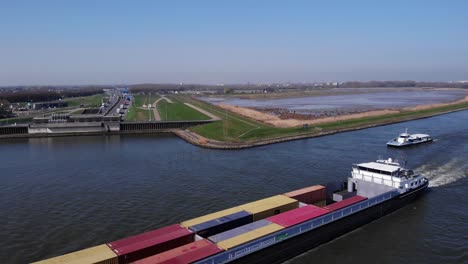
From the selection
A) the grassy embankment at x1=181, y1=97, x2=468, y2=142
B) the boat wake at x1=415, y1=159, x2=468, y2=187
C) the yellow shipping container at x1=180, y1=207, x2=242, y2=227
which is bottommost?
the boat wake at x1=415, y1=159, x2=468, y2=187

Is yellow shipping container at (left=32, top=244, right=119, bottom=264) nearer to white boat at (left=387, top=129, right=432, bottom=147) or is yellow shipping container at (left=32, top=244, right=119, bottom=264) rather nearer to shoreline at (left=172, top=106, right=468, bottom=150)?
shoreline at (left=172, top=106, right=468, bottom=150)

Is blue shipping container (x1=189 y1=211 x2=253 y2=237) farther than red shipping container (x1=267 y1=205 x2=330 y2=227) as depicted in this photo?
No

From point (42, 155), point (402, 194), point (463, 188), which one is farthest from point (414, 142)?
point (42, 155)

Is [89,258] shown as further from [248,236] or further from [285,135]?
[285,135]

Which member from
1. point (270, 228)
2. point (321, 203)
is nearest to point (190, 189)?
point (321, 203)

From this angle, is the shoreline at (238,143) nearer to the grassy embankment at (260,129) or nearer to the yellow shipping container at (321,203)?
the grassy embankment at (260,129)

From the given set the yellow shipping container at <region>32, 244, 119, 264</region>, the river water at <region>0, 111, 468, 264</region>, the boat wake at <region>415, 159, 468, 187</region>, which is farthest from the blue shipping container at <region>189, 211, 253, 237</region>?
the boat wake at <region>415, 159, 468, 187</region>
